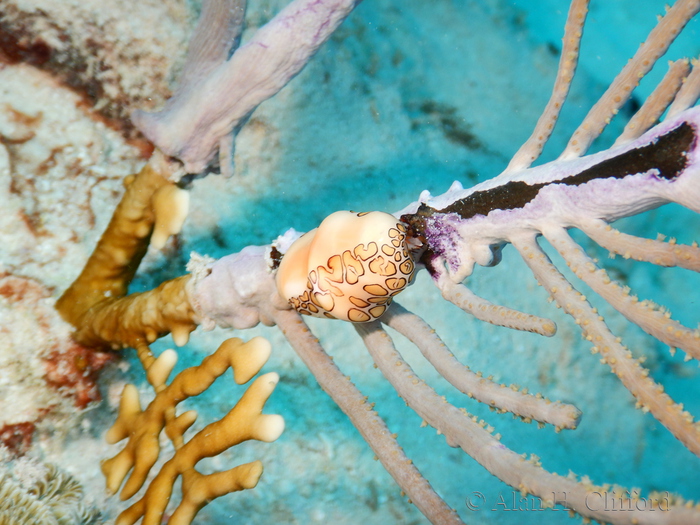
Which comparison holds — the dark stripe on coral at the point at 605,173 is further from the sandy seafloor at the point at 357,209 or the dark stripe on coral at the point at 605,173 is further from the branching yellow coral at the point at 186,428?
the sandy seafloor at the point at 357,209

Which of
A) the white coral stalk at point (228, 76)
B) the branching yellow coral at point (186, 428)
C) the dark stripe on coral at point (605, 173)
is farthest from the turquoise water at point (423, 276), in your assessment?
the dark stripe on coral at point (605, 173)

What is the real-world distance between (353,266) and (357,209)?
91.8 inches

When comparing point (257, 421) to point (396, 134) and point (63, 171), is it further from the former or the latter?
point (396, 134)

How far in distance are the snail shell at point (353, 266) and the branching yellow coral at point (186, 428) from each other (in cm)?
31

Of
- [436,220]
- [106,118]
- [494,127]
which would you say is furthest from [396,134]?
[436,220]

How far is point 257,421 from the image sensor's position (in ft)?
4.98

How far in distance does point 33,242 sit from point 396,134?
9.16 ft

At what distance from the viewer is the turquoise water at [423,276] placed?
3.07 m

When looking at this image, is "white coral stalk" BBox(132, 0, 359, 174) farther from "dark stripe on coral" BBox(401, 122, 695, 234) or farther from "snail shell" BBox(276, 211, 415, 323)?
"dark stripe on coral" BBox(401, 122, 695, 234)

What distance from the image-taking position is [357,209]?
144 inches

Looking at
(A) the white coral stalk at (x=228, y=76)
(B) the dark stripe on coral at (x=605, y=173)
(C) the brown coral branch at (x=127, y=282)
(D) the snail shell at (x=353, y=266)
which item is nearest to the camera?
(B) the dark stripe on coral at (x=605, y=173)

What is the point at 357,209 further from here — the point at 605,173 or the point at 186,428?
the point at 605,173

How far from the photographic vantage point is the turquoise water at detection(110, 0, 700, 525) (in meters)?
3.07

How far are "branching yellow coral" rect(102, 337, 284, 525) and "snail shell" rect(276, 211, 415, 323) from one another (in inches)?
12.3
